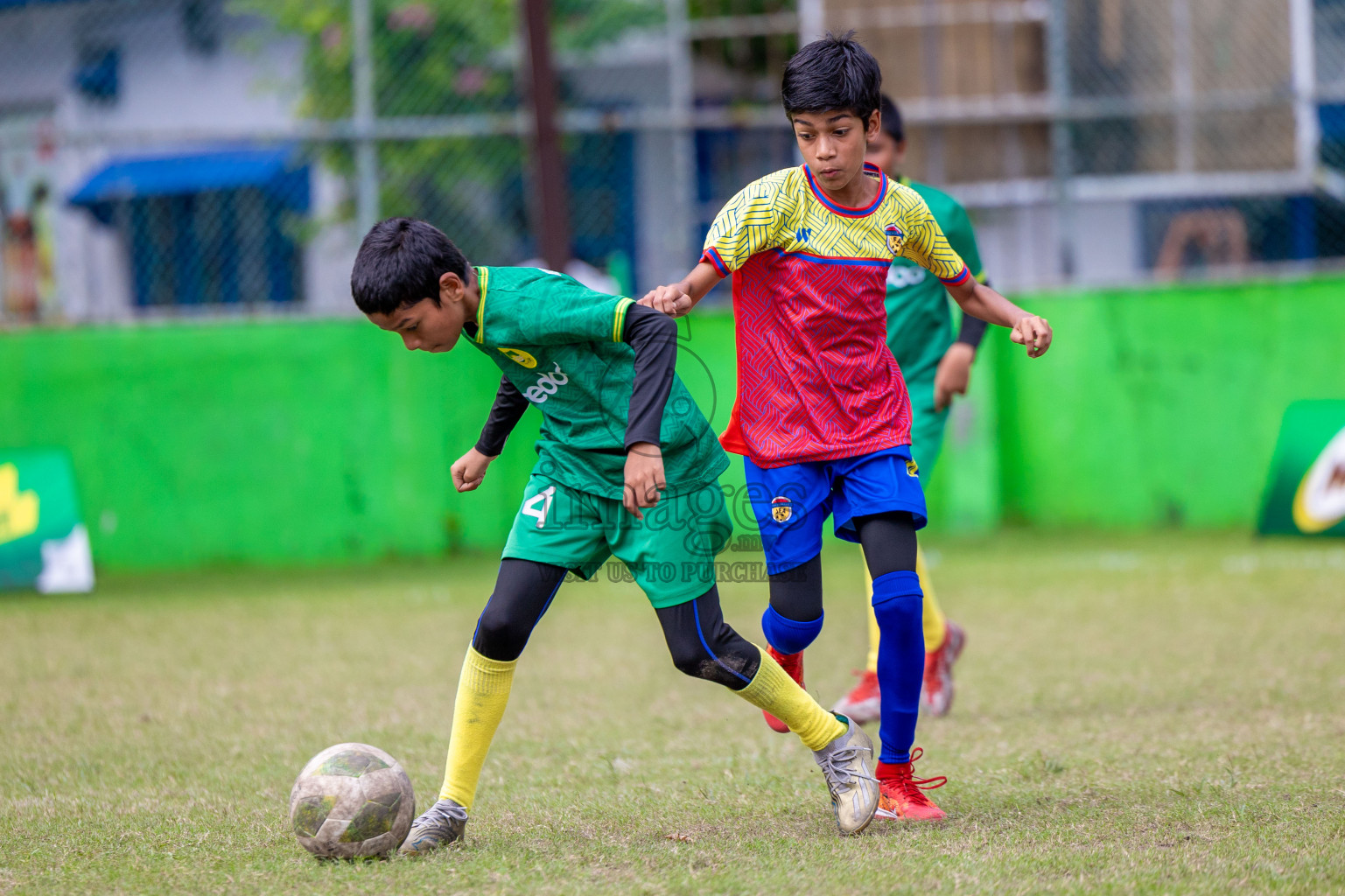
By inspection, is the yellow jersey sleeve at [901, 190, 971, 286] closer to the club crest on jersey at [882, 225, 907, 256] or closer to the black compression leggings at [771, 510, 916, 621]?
the club crest on jersey at [882, 225, 907, 256]

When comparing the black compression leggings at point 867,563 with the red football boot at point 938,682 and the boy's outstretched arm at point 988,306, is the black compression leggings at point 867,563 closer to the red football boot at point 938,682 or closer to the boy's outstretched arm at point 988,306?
the boy's outstretched arm at point 988,306

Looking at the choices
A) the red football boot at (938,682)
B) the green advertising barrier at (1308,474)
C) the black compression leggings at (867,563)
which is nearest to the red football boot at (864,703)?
the red football boot at (938,682)

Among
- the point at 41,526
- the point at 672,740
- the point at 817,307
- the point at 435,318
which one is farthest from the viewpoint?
the point at 41,526

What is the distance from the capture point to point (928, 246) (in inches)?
150

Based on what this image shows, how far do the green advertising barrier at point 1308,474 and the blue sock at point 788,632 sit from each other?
230 inches

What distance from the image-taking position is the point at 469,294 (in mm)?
3383

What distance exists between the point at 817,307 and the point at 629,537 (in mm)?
786

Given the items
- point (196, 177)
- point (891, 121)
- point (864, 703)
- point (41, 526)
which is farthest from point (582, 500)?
point (196, 177)

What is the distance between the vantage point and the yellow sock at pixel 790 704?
354 centimetres

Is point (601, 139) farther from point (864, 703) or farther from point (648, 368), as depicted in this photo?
point (648, 368)

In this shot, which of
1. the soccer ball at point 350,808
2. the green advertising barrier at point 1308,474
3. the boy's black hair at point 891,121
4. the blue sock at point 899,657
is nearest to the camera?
the soccer ball at point 350,808

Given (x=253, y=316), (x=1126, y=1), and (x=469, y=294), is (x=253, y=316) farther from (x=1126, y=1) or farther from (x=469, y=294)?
(x=1126, y=1)

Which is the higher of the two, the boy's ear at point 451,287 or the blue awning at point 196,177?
the blue awning at point 196,177

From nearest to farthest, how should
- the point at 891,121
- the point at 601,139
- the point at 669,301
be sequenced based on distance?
the point at 669,301 < the point at 891,121 < the point at 601,139
